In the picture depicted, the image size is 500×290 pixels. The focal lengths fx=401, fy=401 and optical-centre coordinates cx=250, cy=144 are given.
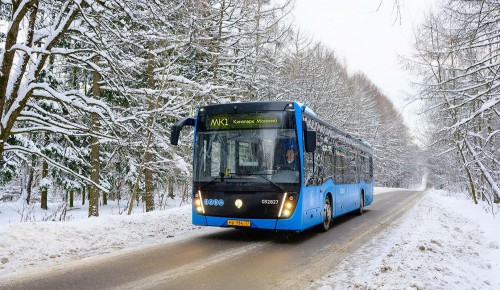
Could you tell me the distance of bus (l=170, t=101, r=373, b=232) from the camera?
8422 mm

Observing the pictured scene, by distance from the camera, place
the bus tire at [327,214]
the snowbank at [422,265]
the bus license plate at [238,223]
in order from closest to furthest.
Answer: the snowbank at [422,265] < the bus license plate at [238,223] < the bus tire at [327,214]

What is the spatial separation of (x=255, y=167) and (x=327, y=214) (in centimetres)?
340

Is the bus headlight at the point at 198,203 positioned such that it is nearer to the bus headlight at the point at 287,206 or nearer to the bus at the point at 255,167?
the bus at the point at 255,167

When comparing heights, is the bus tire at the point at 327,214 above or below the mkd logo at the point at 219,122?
below

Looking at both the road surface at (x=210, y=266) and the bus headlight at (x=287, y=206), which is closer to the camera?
the road surface at (x=210, y=266)

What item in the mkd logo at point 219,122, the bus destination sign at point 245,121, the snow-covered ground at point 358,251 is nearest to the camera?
the snow-covered ground at point 358,251

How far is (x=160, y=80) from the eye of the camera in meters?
15.8

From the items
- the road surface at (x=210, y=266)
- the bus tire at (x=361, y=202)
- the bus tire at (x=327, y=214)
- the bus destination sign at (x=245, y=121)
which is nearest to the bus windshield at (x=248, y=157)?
the bus destination sign at (x=245, y=121)

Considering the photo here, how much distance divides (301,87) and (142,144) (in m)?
17.2

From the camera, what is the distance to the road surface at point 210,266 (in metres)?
5.18

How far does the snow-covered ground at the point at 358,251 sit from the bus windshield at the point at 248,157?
1776 millimetres

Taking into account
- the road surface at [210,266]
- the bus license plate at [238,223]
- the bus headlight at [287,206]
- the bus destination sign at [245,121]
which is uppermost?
the bus destination sign at [245,121]

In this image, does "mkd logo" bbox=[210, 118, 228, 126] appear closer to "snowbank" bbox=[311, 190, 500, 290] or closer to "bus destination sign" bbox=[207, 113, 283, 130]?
"bus destination sign" bbox=[207, 113, 283, 130]

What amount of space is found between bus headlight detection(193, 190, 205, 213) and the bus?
22 millimetres
